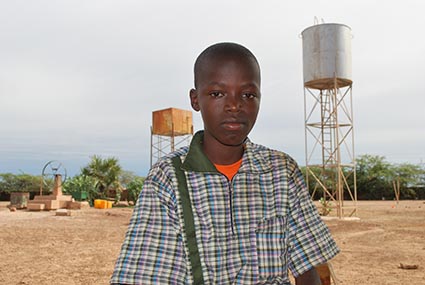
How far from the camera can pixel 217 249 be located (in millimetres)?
1172

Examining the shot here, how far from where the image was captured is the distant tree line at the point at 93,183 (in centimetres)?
2047

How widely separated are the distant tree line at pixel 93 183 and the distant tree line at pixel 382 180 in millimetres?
12550

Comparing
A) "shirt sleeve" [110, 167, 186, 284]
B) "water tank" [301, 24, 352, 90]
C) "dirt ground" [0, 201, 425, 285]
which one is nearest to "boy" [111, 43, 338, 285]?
"shirt sleeve" [110, 167, 186, 284]

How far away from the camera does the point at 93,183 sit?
69.5ft

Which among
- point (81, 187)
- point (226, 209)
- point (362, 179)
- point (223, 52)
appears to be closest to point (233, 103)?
point (223, 52)

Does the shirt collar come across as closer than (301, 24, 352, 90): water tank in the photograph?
Yes

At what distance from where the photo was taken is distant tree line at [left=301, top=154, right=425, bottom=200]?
29172 millimetres

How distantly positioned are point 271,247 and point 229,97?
0.47 metres

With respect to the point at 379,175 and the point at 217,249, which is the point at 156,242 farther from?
the point at 379,175

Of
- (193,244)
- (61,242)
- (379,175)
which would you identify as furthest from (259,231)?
(379,175)

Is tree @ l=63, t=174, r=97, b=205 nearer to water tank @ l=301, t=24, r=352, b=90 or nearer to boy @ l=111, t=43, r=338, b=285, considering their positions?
water tank @ l=301, t=24, r=352, b=90

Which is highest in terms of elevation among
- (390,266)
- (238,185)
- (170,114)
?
(170,114)

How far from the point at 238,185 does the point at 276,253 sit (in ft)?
0.75

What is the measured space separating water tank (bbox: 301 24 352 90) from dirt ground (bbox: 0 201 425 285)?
4616 millimetres
